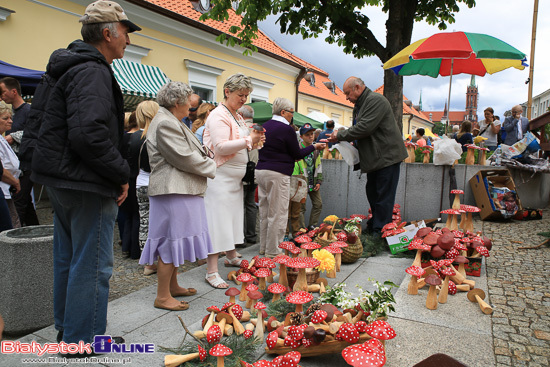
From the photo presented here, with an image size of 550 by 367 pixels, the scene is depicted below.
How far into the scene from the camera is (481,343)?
2.26 meters

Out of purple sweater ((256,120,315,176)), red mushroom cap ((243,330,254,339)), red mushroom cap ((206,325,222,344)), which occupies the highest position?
purple sweater ((256,120,315,176))

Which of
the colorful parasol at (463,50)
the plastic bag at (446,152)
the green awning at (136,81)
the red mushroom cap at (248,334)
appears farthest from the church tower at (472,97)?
the red mushroom cap at (248,334)

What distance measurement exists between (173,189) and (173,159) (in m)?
0.25

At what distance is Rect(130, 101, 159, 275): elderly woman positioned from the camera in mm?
4141

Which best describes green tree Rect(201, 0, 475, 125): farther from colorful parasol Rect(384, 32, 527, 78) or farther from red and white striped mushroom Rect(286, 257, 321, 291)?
red and white striped mushroom Rect(286, 257, 321, 291)

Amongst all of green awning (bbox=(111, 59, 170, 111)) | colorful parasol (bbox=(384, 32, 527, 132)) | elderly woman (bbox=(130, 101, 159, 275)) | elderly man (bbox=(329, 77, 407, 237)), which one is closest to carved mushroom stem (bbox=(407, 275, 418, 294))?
elderly man (bbox=(329, 77, 407, 237))

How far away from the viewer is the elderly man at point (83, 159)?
2084mm

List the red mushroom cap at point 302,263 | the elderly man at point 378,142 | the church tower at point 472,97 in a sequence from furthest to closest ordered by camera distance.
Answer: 1. the church tower at point 472,97
2. the elderly man at point 378,142
3. the red mushroom cap at point 302,263

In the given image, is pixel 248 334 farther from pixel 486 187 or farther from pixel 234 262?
pixel 486 187

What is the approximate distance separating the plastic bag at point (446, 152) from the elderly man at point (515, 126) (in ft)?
12.5

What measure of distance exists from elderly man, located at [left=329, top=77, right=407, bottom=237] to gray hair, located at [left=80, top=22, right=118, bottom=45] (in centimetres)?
330

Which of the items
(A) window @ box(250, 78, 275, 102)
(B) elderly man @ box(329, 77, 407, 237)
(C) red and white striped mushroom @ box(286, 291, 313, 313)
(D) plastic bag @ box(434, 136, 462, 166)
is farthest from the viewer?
(A) window @ box(250, 78, 275, 102)

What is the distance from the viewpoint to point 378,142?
4891 millimetres

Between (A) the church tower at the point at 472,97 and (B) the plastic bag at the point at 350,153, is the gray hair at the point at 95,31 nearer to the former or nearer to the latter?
(B) the plastic bag at the point at 350,153
